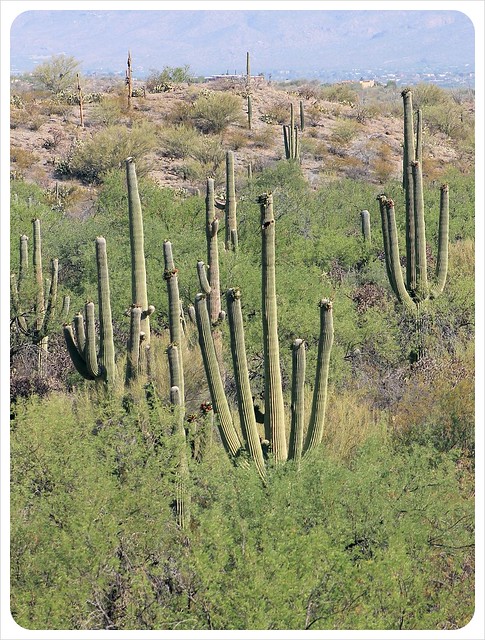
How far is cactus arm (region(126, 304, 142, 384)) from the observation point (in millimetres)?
15969

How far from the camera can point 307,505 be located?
12758 millimetres

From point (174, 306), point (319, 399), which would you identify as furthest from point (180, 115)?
point (319, 399)

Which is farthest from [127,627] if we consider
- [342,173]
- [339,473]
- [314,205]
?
[342,173]

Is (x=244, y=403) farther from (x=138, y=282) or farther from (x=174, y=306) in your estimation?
(x=138, y=282)

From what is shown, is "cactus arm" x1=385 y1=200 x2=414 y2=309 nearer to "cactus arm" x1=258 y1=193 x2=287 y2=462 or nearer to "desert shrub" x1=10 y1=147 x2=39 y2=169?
"cactus arm" x1=258 y1=193 x2=287 y2=462

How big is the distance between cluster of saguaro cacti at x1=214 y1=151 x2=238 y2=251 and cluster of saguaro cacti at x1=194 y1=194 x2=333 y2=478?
10.3m

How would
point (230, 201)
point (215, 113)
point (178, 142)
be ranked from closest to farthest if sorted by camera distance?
point (230, 201), point (178, 142), point (215, 113)

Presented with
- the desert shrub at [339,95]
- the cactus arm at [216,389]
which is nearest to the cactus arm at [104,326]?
the cactus arm at [216,389]

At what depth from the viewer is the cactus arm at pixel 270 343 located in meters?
13.0

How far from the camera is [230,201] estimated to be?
79.7 ft

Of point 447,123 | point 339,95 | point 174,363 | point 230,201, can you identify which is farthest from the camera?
point 339,95

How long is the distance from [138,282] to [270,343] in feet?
13.2

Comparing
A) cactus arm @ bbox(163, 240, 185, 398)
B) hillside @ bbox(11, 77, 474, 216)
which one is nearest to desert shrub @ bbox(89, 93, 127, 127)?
hillside @ bbox(11, 77, 474, 216)

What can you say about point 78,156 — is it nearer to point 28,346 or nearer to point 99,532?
point 28,346
